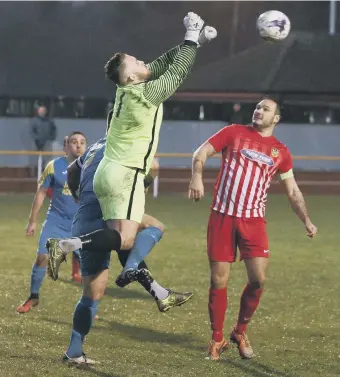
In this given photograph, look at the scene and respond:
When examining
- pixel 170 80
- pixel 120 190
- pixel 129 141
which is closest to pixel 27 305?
pixel 120 190

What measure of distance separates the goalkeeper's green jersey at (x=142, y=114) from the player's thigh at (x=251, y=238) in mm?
1270

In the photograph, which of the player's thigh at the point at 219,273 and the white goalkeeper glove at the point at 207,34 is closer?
the white goalkeeper glove at the point at 207,34

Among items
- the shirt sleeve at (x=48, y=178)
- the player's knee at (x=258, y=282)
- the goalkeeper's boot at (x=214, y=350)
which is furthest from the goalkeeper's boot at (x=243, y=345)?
the shirt sleeve at (x=48, y=178)

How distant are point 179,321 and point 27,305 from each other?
5.24 ft

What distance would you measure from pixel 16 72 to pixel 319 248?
57.3ft

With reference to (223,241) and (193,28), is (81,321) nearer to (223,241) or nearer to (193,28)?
(223,241)

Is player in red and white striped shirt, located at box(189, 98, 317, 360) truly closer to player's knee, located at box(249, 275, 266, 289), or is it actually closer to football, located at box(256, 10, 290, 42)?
player's knee, located at box(249, 275, 266, 289)

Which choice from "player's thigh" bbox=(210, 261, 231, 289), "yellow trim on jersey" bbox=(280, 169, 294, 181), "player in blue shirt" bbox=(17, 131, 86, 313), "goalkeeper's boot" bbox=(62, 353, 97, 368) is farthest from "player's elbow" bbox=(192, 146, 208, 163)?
"player in blue shirt" bbox=(17, 131, 86, 313)

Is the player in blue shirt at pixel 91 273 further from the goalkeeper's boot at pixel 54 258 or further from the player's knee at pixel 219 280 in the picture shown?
the player's knee at pixel 219 280

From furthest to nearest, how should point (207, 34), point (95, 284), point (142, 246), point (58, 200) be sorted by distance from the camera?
point (58, 200), point (142, 246), point (95, 284), point (207, 34)

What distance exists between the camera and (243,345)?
8578mm

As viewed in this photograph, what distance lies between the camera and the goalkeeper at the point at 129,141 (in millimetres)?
7359

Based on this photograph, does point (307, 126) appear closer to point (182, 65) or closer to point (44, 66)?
point (44, 66)

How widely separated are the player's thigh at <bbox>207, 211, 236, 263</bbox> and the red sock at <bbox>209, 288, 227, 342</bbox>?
28cm
